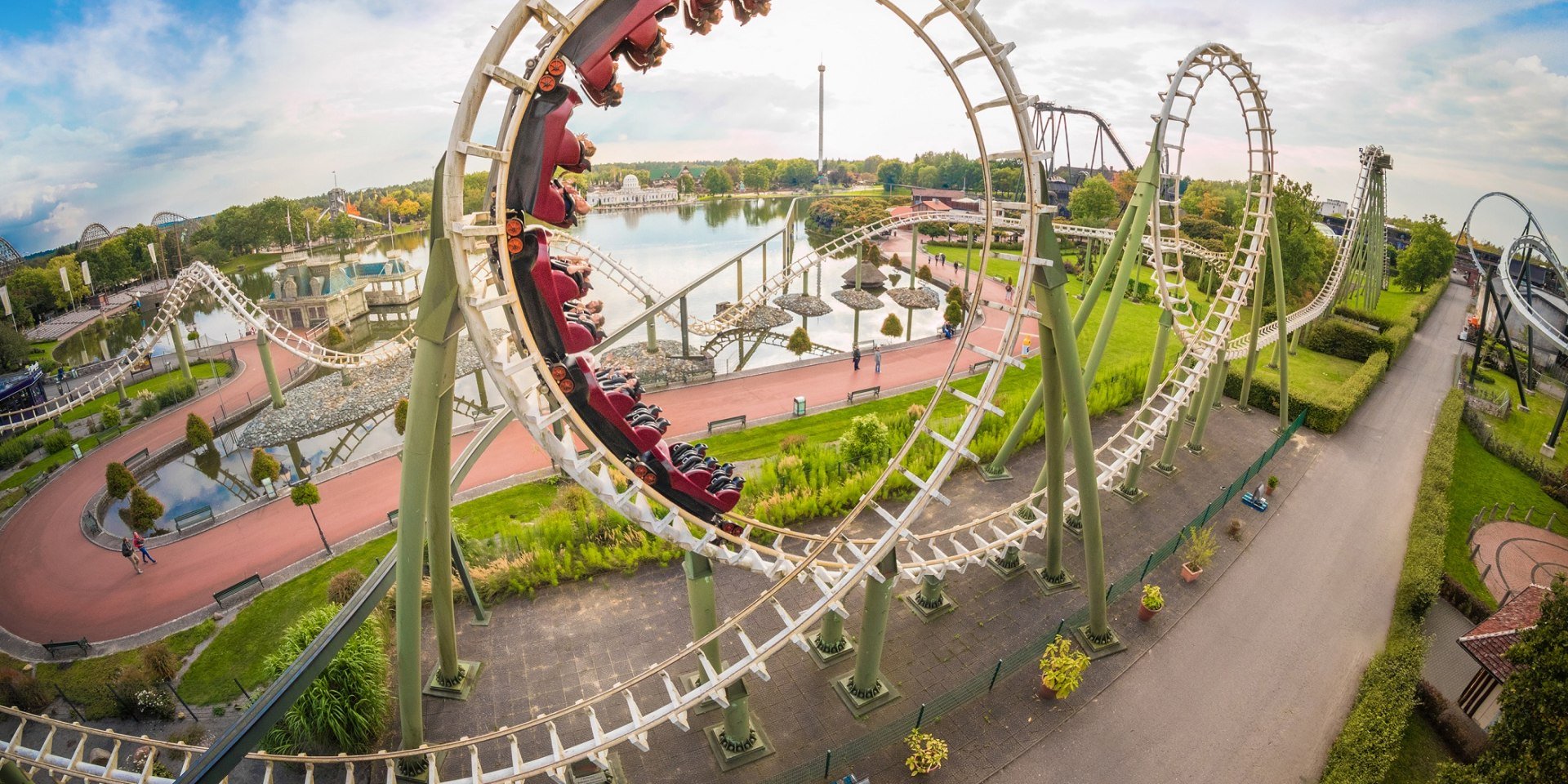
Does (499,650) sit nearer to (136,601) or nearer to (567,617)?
(567,617)

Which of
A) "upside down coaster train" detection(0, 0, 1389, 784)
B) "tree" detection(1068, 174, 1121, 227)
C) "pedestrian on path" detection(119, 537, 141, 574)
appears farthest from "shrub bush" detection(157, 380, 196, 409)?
"tree" detection(1068, 174, 1121, 227)

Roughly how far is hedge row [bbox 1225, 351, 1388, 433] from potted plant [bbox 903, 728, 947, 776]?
24.6m

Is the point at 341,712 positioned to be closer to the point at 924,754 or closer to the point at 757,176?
the point at 924,754

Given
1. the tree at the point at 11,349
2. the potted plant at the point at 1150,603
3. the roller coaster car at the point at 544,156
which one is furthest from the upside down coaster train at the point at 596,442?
the tree at the point at 11,349

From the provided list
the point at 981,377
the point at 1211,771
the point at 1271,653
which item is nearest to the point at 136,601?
the point at 1211,771

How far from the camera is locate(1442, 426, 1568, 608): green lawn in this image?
21047 millimetres

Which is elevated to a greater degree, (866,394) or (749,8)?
(749,8)

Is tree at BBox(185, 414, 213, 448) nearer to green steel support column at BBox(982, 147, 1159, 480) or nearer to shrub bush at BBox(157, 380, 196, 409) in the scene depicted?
shrub bush at BBox(157, 380, 196, 409)

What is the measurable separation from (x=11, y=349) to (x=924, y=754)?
50.7 meters

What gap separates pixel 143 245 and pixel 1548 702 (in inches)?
3628

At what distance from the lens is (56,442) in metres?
29.4

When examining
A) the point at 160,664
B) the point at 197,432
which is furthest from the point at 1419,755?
the point at 197,432

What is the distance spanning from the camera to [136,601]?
66.6 ft

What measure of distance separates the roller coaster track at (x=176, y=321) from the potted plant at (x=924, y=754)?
33698 mm
